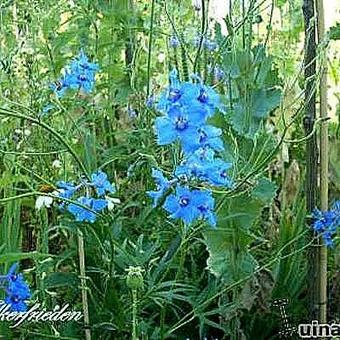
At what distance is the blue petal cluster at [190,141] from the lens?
1229mm

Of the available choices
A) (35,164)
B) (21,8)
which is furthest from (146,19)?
(35,164)

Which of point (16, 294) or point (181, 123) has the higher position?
point (181, 123)

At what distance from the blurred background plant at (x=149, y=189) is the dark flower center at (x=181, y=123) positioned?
0.49 ft

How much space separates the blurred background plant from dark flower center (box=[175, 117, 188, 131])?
0.15m

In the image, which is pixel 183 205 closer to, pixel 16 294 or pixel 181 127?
pixel 181 127

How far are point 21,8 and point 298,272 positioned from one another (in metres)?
0.86

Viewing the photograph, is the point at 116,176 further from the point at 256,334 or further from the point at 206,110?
the point at 206,110

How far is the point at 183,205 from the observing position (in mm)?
1305

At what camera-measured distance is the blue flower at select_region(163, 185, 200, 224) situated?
1.30m

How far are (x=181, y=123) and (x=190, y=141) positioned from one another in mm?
27

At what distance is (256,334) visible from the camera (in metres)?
1.86

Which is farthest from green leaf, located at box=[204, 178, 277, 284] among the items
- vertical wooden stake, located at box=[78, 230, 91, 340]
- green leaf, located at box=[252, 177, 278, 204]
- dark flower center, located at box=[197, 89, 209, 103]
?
dark flower center, located at box=[197, 89, 209, 103]

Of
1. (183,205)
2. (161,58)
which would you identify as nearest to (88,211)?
(183,205)

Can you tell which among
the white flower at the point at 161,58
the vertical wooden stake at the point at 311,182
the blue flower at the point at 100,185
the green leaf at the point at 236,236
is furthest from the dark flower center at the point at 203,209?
the white flower at the point at 161,58
